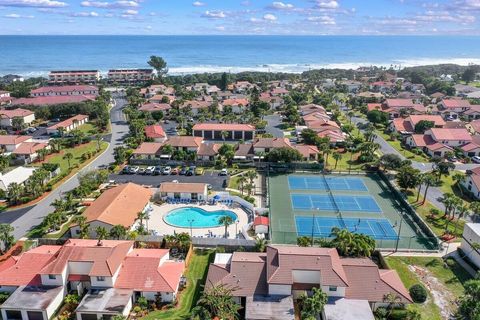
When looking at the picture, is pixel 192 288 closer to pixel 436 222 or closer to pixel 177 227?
pixel 177 227

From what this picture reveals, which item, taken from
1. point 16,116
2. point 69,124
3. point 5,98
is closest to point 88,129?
point 69,124

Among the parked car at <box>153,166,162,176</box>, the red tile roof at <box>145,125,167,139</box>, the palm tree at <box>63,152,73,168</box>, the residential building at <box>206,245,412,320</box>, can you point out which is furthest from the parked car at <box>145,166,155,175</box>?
the residential building at <box>206,245,412,320</box>

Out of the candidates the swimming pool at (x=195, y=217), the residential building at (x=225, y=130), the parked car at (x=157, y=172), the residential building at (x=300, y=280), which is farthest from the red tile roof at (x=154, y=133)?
the residential building at (x=300, y=280)

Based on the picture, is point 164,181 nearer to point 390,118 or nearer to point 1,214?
point 1,214

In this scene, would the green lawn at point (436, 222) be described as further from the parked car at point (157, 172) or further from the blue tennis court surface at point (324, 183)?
the parked car at point (157, 172)

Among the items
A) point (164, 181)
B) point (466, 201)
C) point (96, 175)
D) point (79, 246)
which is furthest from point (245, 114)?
point (79, 246)

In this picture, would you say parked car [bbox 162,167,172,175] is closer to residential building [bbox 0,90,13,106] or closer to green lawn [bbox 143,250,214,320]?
green lawn [bbox 143,250,214,320]
